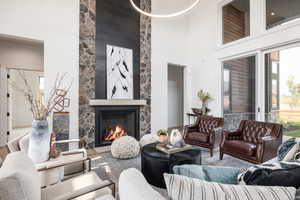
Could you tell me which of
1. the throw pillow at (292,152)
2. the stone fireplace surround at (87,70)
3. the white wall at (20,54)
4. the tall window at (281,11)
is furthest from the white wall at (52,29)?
the tall window at (281,11)

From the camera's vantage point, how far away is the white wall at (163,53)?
16.2 feet

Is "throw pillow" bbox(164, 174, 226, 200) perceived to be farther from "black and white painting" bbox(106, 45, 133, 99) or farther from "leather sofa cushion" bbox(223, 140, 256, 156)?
"black and white painting" bbox(106, 45, 133, 99)

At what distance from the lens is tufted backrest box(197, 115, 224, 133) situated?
359cm

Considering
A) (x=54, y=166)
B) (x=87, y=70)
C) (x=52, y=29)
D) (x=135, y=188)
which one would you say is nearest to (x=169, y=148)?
(x=54, y=166)

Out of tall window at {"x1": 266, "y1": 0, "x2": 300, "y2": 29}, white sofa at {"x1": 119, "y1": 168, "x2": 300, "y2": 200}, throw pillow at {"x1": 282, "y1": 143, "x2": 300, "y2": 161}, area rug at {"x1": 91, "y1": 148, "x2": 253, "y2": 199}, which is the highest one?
tall window at {"x1": 266, "y1": 0, "x2": 300, "y2": 29}

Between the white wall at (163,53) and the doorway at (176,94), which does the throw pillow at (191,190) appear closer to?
the white wall at (163,53)

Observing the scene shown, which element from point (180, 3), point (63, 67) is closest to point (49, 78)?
point (63, 67)

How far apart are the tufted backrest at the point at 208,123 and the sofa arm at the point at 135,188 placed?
3.15 meters

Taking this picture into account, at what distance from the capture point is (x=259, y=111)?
151 inches

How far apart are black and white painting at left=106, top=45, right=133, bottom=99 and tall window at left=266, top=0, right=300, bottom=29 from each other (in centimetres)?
359

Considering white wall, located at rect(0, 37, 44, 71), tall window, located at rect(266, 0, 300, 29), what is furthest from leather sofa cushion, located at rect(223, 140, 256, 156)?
white wall, located at rect(0, 37, 44, 71)

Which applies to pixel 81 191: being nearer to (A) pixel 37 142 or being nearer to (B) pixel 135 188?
(B) pixel 135 188

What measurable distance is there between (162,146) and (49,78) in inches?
117

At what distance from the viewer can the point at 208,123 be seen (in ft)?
12.4
